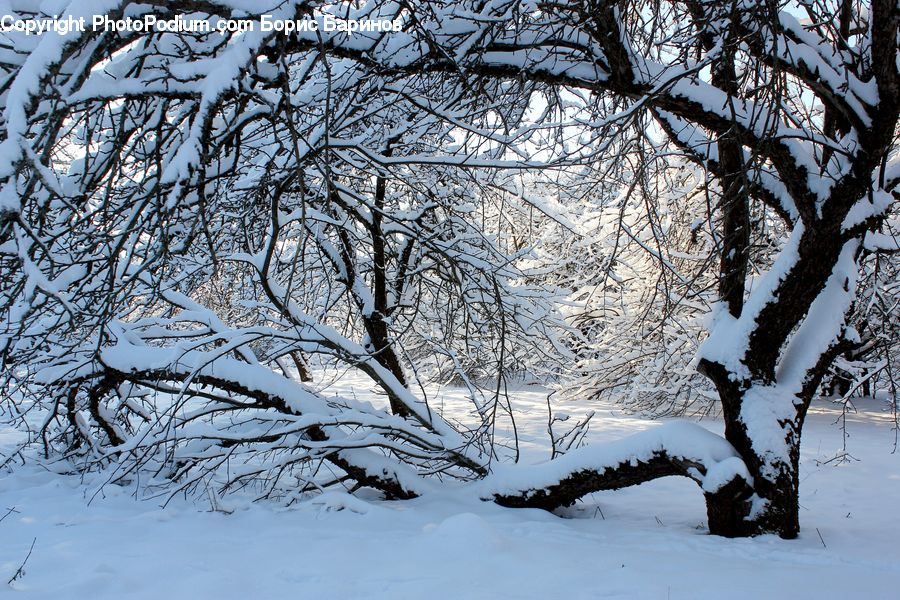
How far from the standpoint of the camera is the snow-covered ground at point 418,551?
10.2ft

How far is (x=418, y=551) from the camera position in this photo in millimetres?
3566

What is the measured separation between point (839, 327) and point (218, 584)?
3.92 metres

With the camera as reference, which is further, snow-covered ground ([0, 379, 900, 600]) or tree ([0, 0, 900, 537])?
tree ([0, 0, 900, 537])

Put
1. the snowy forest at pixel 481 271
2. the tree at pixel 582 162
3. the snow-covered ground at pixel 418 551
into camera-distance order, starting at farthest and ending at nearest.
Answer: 1. the tree at pixel 582 162
2. the snowy forest at pixel 481 271
3. the snow-covered ground at pixel 418 551

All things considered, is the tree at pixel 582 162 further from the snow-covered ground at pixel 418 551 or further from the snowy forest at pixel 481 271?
the snow-covered ground at pixel 418 551

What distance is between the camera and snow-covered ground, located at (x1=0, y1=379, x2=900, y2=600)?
3.11m

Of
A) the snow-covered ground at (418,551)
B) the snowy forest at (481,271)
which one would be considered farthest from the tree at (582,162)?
the snow-covered ground at (418,551)

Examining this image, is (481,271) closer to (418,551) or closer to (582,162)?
(582,162)

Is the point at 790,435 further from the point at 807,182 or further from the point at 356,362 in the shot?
the point at 356,362

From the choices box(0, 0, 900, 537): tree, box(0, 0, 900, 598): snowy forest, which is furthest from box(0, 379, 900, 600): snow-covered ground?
box(0, 0, 900, 537): tree

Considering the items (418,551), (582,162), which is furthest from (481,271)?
(418,551)

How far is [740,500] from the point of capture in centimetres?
410

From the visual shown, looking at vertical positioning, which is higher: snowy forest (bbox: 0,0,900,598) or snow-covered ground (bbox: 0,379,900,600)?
snowy forest (bbox: 0,0,900,598)

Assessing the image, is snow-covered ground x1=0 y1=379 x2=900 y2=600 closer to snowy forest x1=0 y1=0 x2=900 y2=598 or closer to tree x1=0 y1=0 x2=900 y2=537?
snowy forest x1=0 y1=0 x2=900 y2=598
